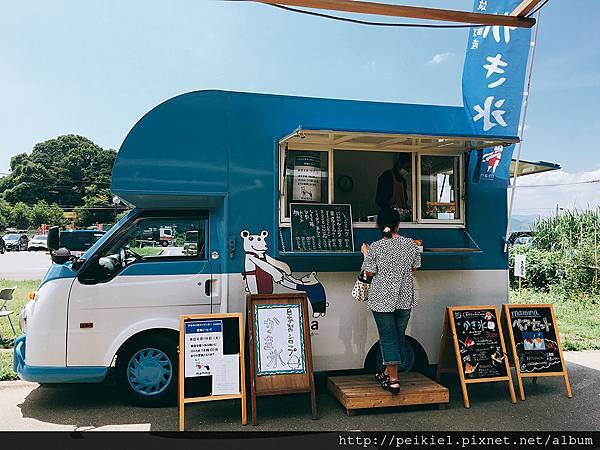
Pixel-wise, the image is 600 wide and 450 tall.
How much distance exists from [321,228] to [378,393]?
1.68m

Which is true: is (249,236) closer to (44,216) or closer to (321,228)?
(321,228)

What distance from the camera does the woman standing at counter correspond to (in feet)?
16.3

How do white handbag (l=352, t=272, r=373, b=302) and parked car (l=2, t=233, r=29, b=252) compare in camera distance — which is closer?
white handbag (l=352, t=272, r=373, b=302)

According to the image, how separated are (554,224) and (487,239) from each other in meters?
9.98

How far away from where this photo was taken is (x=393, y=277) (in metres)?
5.00

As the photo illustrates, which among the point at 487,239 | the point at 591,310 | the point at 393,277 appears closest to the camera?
the point at 393,277

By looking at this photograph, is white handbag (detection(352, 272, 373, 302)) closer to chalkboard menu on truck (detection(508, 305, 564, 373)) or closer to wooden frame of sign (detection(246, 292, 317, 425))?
wooden frame of sign (detection(246, 292, 317, 425))

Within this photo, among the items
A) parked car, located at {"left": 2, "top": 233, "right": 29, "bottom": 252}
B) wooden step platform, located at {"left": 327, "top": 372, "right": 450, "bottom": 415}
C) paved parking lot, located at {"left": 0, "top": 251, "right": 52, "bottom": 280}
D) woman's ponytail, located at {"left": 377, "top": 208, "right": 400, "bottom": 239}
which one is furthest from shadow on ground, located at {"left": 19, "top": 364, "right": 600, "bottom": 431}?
parked car, located at {"left": 2, "top": 233, "right": 29, "bottom": 252}

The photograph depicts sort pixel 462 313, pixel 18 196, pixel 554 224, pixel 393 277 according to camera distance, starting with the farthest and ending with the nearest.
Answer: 1. pixel 18 196
2. pixel 554 224
3. pixel 462 313
4. pixel 393 277

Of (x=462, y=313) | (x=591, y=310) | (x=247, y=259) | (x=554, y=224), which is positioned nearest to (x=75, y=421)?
(x=247, y=259)

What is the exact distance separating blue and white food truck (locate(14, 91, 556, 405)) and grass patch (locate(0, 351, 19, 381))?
1.16 metres

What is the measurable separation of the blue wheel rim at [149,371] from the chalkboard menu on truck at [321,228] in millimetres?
1669

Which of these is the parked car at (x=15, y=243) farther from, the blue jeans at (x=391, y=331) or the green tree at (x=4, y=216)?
the blue jeans at (x=391, y=331)

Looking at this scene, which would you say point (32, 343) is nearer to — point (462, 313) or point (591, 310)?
point (462, 313)
